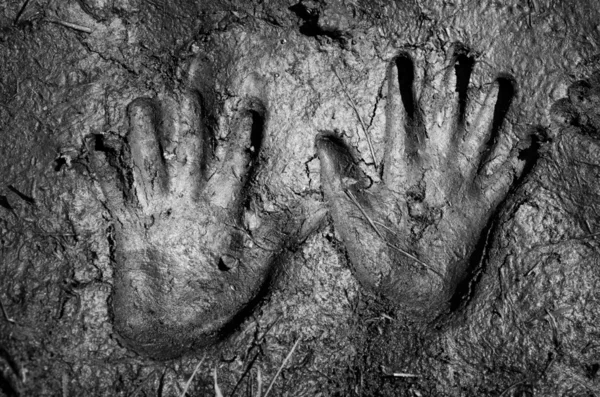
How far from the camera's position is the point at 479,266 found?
177 centimetres

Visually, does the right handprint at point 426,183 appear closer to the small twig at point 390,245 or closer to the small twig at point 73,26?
the small twig at point 390,245

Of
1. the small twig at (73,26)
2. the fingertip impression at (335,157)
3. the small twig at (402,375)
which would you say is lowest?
the small twig at (402,375)

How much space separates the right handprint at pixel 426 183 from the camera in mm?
1764

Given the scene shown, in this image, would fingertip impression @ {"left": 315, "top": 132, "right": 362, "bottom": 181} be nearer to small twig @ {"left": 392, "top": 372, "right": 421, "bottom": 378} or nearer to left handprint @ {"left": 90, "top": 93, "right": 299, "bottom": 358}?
left handprint @ {"left": 90, "top": 93, "right": 299, "bottom": 358}

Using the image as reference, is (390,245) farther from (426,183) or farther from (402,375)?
(402,375)

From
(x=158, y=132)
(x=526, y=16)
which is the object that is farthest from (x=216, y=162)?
(x=526, y=16)

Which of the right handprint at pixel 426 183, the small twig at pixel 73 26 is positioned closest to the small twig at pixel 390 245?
the right handprint at pixel 426 183

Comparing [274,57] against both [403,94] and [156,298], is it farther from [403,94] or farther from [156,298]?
[156,298]

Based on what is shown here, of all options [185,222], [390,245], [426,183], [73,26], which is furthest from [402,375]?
[73,26]

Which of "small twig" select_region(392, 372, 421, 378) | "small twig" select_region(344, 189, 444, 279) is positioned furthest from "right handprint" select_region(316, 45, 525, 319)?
"small twig" select_region(392, 372, 421, 378)

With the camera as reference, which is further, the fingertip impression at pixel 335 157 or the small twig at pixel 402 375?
the fingertip impression at pixel 335 157

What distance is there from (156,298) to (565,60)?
51.1 inches

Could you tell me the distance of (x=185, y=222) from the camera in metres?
1.76

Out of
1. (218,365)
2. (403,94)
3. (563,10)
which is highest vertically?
(563,10)
